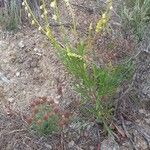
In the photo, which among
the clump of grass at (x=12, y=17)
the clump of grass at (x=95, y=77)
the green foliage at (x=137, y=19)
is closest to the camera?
the clump of grass at (x=95, y=77)

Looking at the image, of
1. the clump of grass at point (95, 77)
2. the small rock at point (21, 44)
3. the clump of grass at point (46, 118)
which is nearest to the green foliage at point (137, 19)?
the clump of grass at point (95, 77)

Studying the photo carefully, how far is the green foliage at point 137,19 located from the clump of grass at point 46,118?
3.25 feet

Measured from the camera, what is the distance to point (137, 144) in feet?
10.4

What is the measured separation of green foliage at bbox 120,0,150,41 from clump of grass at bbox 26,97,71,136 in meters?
0.99

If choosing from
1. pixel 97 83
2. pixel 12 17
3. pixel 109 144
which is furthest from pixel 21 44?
pixel 109 144

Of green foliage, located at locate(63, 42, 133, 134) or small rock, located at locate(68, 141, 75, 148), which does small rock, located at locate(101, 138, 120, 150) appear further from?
small rock, located at locate(68, 141, 75, 148)

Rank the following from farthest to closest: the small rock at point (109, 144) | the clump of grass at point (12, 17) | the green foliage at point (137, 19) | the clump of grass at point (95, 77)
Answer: the clump of grass at point (12, 17) < the green foliage at point (137, 19) < the small rock at point (109, 144) < the clump of grass at point (95, 77)

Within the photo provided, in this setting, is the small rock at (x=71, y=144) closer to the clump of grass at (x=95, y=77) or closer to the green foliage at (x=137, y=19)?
the clump of grass at (x=95, y=77)

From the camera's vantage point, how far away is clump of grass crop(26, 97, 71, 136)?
3.01 metres

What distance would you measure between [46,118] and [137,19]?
124 cm

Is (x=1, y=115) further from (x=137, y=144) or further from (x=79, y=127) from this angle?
(x=137, y=144)

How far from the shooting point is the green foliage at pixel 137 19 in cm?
363

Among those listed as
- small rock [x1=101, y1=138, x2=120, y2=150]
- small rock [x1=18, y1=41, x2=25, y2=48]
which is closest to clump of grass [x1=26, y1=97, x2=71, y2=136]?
small rock [x1=101, y1=138, x2=120, y2=150]

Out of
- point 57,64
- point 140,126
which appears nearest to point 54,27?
point 57,64
